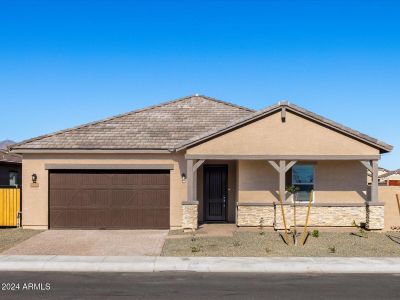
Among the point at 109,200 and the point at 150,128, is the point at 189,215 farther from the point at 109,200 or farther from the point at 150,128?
the point at 150,128

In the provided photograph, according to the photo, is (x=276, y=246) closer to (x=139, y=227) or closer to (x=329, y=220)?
(x=329, y=220)

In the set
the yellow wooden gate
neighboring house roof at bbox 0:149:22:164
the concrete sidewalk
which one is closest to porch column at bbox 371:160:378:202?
the concrete sidewalk

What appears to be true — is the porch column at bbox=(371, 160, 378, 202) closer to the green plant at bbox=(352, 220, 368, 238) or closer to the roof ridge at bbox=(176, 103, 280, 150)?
the green plant at bbox=(352, 220, 368, 238)

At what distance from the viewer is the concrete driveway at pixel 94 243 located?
14.8m

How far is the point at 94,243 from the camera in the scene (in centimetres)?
1622

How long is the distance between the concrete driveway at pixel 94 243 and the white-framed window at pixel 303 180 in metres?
5.87

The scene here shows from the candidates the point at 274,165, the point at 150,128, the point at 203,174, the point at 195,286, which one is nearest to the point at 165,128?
the point at 150,128

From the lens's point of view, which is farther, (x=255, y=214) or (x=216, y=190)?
(x=216, y=190)

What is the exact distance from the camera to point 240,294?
10047 millimetres

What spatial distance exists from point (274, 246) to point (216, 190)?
5749 millimetres

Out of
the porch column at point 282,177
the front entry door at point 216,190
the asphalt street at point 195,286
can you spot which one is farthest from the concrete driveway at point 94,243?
the porch column at point 282,177

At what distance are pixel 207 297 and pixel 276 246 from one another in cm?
634

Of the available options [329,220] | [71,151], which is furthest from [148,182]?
[329,220]

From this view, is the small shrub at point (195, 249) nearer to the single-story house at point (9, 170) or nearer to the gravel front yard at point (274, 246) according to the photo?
the gravel front yard at point (274, 246)
